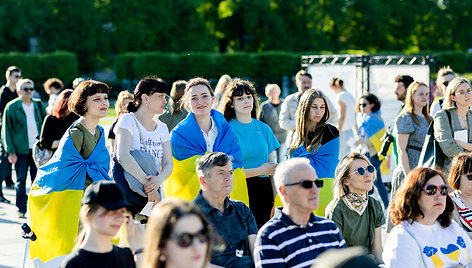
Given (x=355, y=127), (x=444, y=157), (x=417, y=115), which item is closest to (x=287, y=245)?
(x=444, y=157)

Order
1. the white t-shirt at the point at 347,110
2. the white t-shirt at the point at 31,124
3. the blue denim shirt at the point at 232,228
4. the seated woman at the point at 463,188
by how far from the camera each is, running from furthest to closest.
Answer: the white t-shirt at the point at 347,110 < the white t-shirt at the point at 31,124 < the seated woman at the point at 463,188 < the blue denim shirt at the point at 232,228

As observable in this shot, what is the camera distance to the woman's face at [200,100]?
643cm

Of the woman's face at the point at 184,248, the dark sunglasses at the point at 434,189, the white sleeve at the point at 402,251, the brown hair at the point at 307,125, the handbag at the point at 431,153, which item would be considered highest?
the brown hair at the point at 307,125

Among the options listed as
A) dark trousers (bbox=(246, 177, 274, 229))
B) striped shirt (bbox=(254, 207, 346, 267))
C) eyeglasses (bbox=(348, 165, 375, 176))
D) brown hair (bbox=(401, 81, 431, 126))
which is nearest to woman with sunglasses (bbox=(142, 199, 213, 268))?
striped shirt (bbox=(254, 207, 346, 267))

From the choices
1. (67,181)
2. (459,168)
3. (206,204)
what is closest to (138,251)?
(206,204)

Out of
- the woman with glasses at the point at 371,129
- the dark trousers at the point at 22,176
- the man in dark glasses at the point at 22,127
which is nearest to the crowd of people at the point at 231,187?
the dark trousers at the point at 22,176

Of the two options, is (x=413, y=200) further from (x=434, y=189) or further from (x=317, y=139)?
(x=317, y=139)

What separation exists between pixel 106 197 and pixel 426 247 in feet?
6.85

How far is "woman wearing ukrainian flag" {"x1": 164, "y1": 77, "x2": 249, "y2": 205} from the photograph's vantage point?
251 inches

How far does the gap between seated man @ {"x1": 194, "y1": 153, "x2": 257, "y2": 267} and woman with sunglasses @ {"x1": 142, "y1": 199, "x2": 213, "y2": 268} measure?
1949 millimetres

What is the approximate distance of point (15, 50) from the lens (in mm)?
48125

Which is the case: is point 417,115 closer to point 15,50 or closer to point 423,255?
point 423,255

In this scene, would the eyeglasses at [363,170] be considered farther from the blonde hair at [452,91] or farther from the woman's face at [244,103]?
the blonde hair at [452,91]

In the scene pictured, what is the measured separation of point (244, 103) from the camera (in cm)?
688
